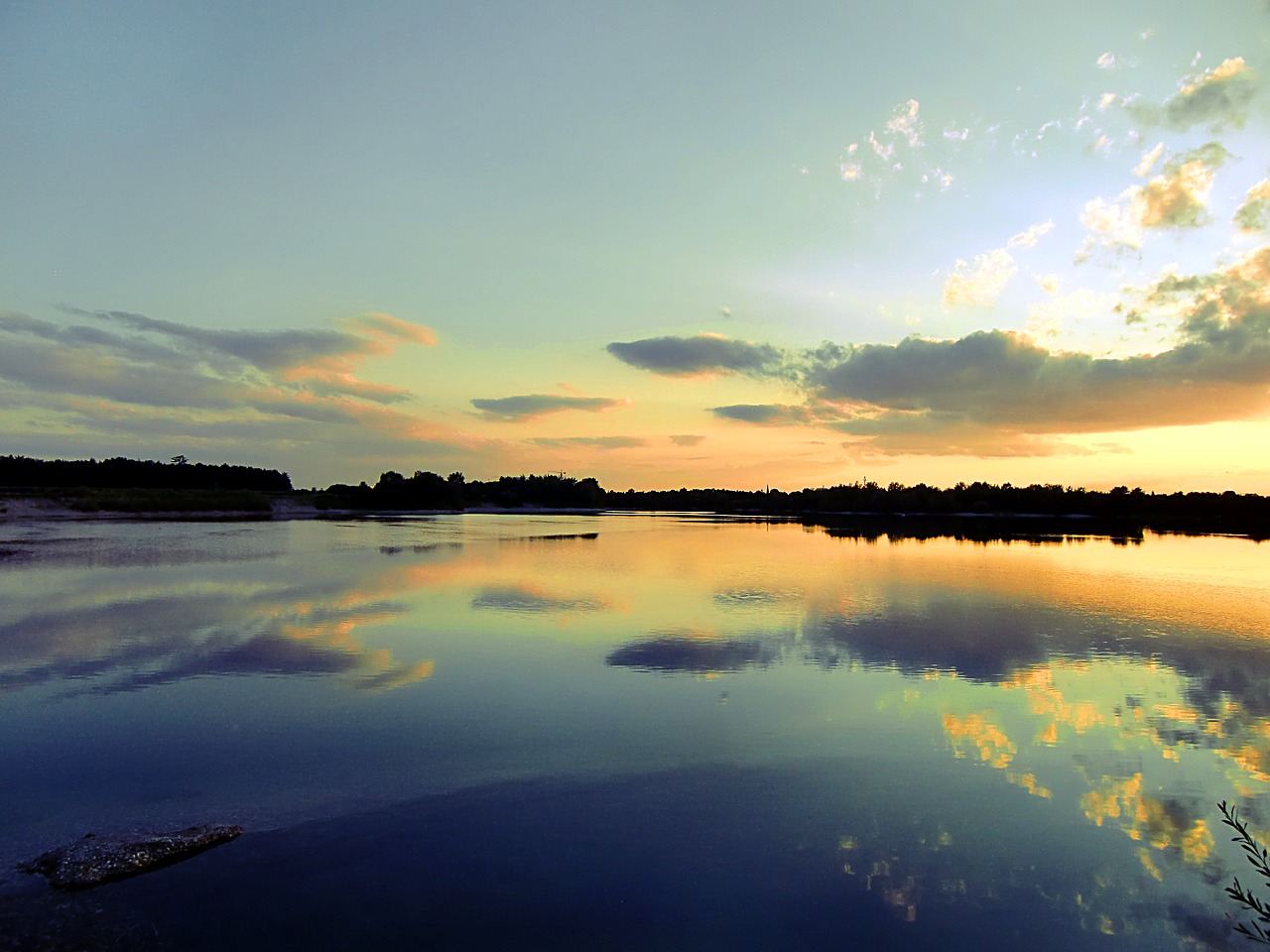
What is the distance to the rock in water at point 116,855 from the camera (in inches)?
201

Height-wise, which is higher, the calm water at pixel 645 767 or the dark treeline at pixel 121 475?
the dark treeline at pixel 121 475

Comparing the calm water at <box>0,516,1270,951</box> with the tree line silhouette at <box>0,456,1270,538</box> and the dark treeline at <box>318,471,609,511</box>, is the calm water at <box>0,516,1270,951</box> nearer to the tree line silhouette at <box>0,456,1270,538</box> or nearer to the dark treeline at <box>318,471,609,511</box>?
the tree line silhouette at <box>0,456,1270,538</box>

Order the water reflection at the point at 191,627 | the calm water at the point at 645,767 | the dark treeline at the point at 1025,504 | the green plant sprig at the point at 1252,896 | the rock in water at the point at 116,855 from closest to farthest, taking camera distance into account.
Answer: the green plant sprig at the point at 1252,896 → the calm water at the point at 645,767 → the rock in water at the point at 116,855 → the water reflection at the point at 191,627 → the dark treeline at the point at 1025,504

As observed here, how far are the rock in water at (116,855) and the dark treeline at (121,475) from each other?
320ft

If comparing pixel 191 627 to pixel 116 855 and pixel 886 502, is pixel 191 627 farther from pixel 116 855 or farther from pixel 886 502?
pixel 886 502

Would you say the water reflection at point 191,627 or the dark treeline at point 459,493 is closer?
the water reflection at point 191,627

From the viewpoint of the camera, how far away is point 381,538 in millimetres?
40906

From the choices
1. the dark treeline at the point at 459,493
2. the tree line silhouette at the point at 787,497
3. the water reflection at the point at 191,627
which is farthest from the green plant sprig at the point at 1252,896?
the dark treeline at the point at 459,493

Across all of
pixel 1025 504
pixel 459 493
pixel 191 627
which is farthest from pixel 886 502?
pixel 191 627

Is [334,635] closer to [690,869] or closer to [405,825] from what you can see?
[405,825]

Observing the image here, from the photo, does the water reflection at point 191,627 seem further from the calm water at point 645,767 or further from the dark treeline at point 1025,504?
the dark treeline at point 1025,504

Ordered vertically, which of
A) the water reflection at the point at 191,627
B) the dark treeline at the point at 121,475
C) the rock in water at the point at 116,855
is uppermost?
the dark treeline at the point at 121,475

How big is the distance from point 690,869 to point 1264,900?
4185mm

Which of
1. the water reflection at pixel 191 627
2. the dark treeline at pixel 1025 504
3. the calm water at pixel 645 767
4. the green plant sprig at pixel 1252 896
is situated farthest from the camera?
the dark treeline at pixel 1025 504
